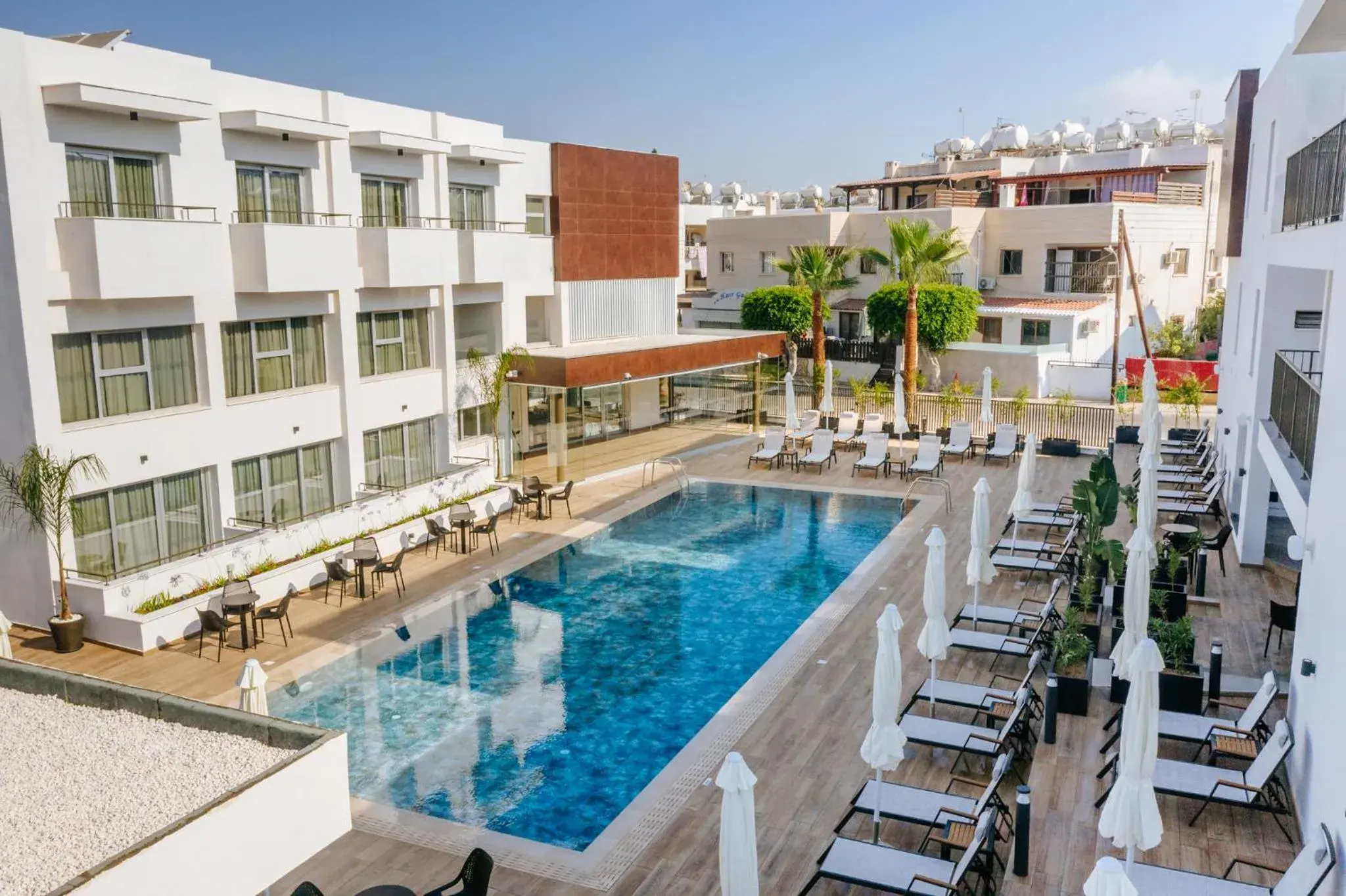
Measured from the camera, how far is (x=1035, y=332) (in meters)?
41.2

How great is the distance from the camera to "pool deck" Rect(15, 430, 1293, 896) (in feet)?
31.8

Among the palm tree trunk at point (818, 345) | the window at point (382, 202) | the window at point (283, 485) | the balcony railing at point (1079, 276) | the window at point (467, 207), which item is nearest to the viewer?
the window at point (283, 485)

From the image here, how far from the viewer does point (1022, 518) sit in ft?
66.8

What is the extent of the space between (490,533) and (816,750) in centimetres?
1026

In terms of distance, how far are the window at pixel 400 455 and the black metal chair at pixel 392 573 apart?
301 cm

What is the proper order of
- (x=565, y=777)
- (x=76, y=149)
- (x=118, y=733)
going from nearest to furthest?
(x=118, y=733)
(x=565, y=777)
(x=76, y=149)

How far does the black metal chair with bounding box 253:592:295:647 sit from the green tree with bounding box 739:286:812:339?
2756 centimetres

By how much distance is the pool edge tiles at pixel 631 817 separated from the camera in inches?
401

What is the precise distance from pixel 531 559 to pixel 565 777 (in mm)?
8400

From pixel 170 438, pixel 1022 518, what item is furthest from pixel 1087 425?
pixel 170 438

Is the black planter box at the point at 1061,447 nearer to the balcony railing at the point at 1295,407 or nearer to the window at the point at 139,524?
the balcony railing at the point at 1295,407

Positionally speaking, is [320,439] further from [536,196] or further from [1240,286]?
[1240,286]

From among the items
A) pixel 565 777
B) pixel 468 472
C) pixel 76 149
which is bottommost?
pixel 565 777

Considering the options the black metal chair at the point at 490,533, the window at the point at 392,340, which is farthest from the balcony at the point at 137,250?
the black metal chair at the point at 490,533
